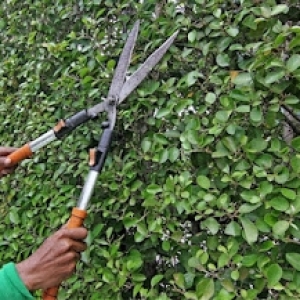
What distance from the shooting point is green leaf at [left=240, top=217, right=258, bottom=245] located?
1.22 m

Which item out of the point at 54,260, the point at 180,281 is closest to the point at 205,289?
the point at 180,281

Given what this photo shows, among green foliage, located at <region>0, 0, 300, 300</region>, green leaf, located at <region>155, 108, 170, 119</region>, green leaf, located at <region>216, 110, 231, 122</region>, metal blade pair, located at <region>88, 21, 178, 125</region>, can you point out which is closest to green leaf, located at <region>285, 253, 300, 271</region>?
green foliage, located at <region>0, 0, 300, 300</region>

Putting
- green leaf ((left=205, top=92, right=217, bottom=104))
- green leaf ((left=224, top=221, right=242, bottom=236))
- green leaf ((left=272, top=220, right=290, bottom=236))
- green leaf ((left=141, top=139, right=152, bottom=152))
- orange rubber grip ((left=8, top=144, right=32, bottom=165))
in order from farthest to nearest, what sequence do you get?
orange rubber grip ((left=8, top=144, right=32, bottom=165))
green leaf ((left=141, top=139, right=152, bottom=152))
green leaf ((left=205, top=92, right=217, bottom=104))
green leaf ((left=224, top=221, right=242, bottom=236))
green leaf ((left=272, top=220, right=290, bottom=236))

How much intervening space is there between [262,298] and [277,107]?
49 centimetres

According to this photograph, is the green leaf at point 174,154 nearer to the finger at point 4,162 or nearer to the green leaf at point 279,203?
the green leaf at point 279,203

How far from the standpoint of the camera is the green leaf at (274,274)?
1.18 meters

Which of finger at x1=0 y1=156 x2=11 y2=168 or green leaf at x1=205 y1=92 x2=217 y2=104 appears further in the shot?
finger at x1=0 y1=156 x2=11 y2=168

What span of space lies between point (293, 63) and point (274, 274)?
1.66 ft

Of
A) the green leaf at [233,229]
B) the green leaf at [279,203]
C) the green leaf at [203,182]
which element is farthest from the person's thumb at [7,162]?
the green leaf at [279,203]

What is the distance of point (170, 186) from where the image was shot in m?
1.40

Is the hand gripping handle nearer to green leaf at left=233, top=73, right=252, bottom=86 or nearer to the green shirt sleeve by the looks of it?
the green shirt sleeve

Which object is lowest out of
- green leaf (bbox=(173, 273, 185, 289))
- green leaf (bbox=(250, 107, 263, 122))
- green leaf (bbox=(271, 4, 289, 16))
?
green leaf (bbox=(173, 273, 185, 289))

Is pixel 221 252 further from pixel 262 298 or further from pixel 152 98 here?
pixel 152 98

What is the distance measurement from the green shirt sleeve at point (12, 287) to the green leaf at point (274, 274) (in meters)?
0.66
